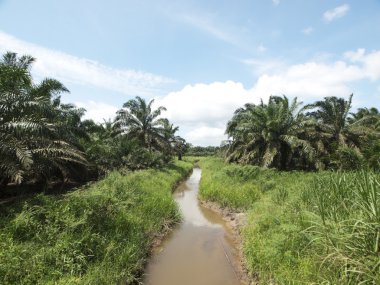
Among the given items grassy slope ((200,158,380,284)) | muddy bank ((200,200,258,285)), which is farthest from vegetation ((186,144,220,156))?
grassy slope ((200,158,380,284))

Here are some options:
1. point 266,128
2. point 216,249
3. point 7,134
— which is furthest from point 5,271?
point 266,128

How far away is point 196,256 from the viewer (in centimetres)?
852

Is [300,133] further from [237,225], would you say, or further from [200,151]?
[200,151]

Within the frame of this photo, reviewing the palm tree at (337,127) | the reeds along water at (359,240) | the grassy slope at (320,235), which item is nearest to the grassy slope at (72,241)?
the grassy slope at (320,235)

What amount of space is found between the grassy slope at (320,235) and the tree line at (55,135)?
6082 mm

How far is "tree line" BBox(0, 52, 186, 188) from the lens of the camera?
8.66 m

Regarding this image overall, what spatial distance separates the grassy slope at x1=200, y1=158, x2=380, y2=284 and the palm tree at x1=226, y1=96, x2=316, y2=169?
328 inches

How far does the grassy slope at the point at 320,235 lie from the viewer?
428 cm

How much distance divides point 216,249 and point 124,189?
3.86 metres

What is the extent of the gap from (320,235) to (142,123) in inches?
830

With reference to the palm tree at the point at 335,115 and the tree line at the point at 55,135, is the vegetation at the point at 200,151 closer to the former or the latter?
the tree line at the point at 55,135

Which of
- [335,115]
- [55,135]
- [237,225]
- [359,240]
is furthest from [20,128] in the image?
[335,115]

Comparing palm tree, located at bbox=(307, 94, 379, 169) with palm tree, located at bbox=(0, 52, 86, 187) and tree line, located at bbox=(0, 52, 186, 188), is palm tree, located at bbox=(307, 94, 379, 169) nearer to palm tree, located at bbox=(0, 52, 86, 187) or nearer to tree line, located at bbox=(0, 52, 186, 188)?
tree line, located at bbox=(0, 52, 186, 188)

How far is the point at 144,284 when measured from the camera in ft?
22.3
